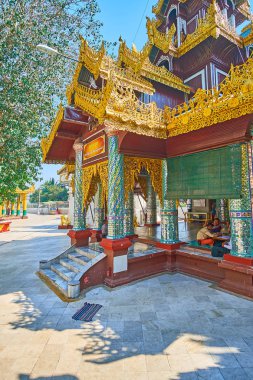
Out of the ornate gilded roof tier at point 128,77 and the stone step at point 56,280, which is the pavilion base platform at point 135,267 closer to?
the stone step at point 56,280

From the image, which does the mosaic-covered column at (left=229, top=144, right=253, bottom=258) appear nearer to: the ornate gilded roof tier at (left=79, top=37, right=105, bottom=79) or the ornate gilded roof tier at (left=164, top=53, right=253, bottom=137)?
the ornate gilded roof tier at (left=164, top=53, right=253, bottom=137)

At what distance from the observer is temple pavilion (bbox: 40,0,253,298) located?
5383mm

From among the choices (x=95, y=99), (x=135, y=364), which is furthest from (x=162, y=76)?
(x=135, y=364)

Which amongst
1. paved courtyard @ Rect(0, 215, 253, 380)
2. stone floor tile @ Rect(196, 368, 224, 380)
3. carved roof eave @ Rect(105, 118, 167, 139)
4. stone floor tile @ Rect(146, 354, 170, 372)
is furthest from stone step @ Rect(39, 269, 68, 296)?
carved roof eave @ Rect(105, 118, 167, 139)

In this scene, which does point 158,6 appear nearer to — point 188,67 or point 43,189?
point 188,67

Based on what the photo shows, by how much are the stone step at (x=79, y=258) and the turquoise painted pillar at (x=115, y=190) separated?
153 cm

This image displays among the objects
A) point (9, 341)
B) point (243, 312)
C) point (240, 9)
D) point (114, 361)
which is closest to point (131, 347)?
point (114, 361)

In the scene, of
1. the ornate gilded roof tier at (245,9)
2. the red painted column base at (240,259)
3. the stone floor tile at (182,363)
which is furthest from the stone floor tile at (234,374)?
the ornate gilded roof tier at (245,9)

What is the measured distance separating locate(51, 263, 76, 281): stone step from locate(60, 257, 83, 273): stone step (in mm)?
96

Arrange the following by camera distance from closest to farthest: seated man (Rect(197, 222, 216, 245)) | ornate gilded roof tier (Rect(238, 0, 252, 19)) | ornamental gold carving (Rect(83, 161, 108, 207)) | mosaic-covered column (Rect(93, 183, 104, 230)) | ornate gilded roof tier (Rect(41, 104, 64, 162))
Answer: ornamental gold carving (Rect(83, 161, 108, 207))
seated man (Rect(197, 222, 216, 245))
ornate gilded roof tier (Rect(41, 104, 64, 162))
ornate gilded roof tier (Rect(238, 0, 252, 19))
mosaic-covered column (Rect(93, 183, 104, 230))

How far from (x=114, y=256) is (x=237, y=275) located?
3.21 metres

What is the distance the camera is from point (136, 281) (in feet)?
20.5

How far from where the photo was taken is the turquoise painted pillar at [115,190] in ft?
20.0

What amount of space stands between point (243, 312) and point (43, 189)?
69.6 m
